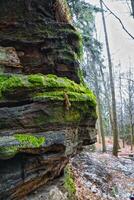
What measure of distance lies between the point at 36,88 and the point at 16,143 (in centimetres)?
133

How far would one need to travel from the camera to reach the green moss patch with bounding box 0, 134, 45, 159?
5.53 m

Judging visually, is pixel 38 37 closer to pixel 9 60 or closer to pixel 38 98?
pixel 9 60

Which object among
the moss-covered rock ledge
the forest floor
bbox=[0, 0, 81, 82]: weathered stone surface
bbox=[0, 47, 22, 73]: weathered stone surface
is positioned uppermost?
bbox=[0, 0, 81, 82]: weathered stone surface

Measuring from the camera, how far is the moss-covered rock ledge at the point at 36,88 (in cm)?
621

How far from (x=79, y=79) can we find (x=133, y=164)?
10.6m

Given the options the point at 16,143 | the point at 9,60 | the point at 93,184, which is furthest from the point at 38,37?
the point at 93,184

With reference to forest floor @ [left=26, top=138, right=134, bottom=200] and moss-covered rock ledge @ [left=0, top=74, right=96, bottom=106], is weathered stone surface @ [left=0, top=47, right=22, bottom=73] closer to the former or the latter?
moss-covered rock ledge @ [left=0, top=74, right=96, bottom=106]

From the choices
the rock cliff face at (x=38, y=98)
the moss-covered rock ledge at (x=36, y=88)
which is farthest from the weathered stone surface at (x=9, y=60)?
the moss-covered rock ledge at (x=36, y=88)

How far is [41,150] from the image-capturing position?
20.7 feet

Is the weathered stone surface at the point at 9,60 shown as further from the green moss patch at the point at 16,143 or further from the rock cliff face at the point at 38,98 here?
the green moss patch at the point at 16,143

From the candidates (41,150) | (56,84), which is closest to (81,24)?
(56,84)

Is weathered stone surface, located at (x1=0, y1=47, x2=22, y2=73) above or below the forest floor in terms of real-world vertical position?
above

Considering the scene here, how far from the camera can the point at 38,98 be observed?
6312 millimetres

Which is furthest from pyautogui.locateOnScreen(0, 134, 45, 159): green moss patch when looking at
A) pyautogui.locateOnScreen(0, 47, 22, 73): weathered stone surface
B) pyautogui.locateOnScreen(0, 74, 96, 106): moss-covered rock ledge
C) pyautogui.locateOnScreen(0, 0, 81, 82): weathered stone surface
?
pyautogui.locateOnScreen(0, 0, 81, 82): weathered stone surface
